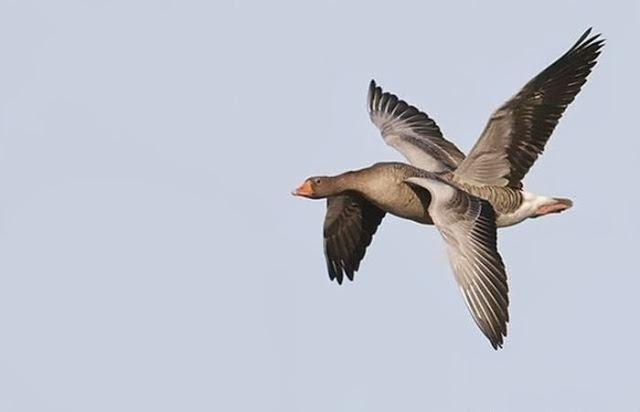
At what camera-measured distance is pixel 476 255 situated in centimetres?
1580

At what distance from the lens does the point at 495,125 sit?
17.0 metres

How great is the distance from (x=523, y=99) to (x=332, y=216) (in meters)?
2.94

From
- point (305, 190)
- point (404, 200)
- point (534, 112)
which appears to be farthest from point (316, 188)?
point (534, 112)

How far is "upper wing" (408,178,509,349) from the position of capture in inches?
612

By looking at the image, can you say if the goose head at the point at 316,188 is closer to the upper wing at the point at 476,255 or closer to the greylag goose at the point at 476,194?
the greylag goose at the point at 476,194

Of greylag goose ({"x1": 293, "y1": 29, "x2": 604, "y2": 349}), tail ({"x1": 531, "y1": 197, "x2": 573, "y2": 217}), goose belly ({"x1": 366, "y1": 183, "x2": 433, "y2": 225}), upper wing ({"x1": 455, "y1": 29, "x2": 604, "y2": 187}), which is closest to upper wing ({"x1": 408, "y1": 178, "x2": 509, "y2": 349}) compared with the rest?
greylag goose ({"x1": 293, "y1": 29, "x2": 604, "y2": 349})

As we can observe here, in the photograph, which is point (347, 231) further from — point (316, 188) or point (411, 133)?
point (411, 133)

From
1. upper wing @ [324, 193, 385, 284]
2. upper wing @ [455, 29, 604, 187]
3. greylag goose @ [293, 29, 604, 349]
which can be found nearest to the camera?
greylag goose @ [293, 29, 604, 349]

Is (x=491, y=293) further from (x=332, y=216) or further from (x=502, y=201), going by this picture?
(x=332, y=216)

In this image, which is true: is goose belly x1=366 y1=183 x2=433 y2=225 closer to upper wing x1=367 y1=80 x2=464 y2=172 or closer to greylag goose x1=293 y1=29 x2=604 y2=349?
greylag goose x1=293 y1=29 x2=604 y2=349

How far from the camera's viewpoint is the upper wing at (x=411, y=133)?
18984 millimetres

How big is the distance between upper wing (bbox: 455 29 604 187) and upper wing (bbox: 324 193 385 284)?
1.79 metres

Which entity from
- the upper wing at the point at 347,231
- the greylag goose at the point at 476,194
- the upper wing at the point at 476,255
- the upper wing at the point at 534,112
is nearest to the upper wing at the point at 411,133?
the greylag goose at the point at 476,194

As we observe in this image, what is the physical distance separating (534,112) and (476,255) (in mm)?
2051
